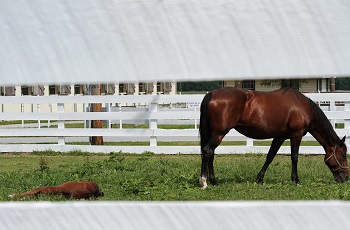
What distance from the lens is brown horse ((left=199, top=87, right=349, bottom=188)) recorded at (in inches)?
Answer: 352

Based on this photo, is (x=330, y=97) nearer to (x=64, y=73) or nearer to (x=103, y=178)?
(x=103, y=178)

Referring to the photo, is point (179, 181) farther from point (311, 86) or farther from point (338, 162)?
point (311, 86)

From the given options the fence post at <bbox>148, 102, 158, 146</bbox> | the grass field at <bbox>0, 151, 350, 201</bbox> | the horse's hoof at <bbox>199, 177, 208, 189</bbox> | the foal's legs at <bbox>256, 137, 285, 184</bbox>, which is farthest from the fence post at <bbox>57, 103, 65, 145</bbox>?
the horse's hoof at <bbox>199, 177, 208, 189</bbox>

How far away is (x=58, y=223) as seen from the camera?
1.15 meters

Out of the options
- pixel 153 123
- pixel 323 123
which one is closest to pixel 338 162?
pixel 323 123

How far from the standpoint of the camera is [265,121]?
9.29 metres

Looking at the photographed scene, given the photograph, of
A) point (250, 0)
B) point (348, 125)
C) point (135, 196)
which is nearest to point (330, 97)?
point (348, 125)

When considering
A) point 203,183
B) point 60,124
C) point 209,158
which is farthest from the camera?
point 60,124

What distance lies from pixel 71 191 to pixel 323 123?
13.5 feet

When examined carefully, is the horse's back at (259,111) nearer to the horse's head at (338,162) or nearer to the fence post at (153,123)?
the horse's head at (338,162)

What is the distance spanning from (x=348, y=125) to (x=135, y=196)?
8377 millimetres

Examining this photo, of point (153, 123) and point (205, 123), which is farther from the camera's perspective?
point (153, 123)

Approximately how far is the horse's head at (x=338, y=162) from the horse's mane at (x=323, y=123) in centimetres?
13

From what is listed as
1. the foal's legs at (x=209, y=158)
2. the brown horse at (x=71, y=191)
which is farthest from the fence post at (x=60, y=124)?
the brown horse at (x=71, y=191)
